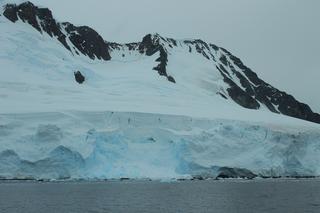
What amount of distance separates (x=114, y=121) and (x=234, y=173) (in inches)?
530

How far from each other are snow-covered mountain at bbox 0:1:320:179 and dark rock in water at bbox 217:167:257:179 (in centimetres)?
66

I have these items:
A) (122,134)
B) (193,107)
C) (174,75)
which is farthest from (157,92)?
(122,134)

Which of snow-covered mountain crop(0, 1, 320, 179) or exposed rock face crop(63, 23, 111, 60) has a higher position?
exposed rock face crop(63, 23, 111, 60)

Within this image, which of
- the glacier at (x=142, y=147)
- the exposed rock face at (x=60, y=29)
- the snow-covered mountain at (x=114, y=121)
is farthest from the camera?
the exposed rock face at (x=60, y=29)

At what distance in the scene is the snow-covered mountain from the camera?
5469cm

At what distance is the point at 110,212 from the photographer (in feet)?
116

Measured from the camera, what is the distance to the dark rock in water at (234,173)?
61.2m

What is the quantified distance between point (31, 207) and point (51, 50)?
44.6 metres

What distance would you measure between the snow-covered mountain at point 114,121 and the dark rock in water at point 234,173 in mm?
662

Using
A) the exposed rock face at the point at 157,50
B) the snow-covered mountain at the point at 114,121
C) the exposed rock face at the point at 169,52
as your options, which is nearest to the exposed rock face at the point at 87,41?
the exposed rock face at the point at 169,52

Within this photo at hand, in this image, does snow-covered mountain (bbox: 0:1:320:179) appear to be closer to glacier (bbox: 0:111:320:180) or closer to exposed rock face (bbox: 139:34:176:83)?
glacier (bbox: 0:111:320:180)

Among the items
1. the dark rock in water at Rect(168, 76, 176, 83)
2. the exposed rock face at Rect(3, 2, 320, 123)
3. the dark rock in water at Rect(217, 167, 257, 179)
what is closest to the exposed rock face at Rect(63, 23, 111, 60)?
the exposed rock face at Rect(3, 2, 320, 123)

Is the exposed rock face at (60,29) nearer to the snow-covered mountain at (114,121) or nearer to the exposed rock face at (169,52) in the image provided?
the exposed rock face at (169,52)

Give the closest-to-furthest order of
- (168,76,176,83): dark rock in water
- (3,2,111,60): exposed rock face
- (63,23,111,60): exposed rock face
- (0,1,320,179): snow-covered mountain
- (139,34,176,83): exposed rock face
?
(0,1,320,179): snow-covered mountain
(3,2,111,60): exposed rock face
(168,76,176,83): dark rock in water
(139,34,176,83): exposed rock face
(63,23,111,60): exposed rock face
